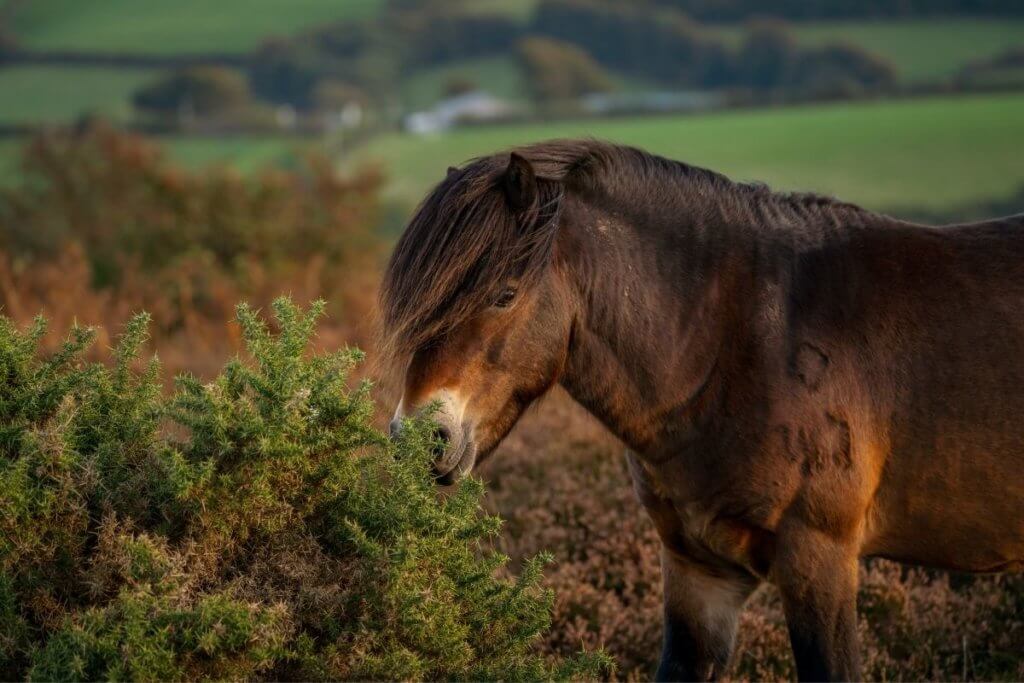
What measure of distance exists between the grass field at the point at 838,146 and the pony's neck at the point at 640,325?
92.3 ft

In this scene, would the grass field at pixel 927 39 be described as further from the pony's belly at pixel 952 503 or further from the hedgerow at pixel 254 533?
the hedgerow at pixel 254 533

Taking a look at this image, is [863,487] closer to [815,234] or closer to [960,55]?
[815,234]

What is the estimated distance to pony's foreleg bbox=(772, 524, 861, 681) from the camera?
387 cm

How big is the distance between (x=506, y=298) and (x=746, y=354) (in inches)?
33.6

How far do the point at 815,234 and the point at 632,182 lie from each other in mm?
686

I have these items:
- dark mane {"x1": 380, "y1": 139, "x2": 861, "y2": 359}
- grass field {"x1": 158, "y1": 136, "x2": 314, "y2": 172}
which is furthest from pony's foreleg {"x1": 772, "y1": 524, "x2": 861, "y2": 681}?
grass field {"x1": 158, "y1": 136, "x2": 314, "y2": 172}

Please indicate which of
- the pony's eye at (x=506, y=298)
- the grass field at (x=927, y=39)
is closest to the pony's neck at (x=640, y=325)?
the pony's eye at (x=506, y=298)

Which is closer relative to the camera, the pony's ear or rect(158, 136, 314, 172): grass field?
the pony's ear

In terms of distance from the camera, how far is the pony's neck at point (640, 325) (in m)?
4.08

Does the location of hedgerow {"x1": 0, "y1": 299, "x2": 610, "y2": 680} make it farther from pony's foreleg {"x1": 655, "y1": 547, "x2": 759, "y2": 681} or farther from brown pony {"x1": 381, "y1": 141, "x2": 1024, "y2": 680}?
pony's foreleg {"x1": 655, "y1": 547, "x2": 759, "y2": 681}

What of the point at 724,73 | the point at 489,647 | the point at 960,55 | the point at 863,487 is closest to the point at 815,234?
the point at 863,487

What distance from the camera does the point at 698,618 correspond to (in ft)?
14.8

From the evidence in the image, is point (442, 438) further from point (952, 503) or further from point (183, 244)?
point (183, 244)

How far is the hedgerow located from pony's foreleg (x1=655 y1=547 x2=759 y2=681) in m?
0.72
